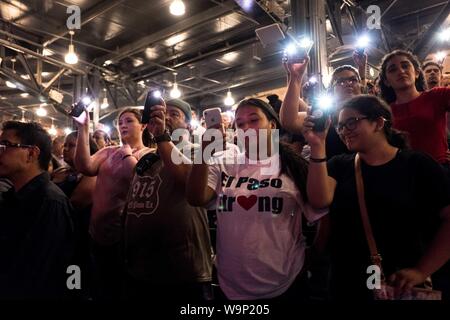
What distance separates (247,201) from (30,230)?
43.9 inches

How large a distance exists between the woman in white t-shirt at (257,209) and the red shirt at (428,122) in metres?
0.78

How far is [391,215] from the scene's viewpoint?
62.7 inches

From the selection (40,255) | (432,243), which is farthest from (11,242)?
(432,243)

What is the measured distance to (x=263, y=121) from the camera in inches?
74.6

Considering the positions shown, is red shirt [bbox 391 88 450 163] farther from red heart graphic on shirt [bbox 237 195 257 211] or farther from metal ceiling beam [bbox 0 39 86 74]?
metal ceiling beam [bbox 0 39 86 74]

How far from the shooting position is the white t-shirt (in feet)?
5.41

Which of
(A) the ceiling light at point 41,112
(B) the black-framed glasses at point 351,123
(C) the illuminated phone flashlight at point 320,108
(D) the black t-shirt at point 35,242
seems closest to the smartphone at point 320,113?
(C) the illuminated phone flashlight at point 320,108

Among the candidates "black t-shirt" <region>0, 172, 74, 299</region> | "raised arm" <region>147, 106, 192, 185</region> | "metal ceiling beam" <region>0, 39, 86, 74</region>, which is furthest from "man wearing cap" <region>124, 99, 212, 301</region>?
"metal ceiling beam" <region>0, 39, 86, 74</region>

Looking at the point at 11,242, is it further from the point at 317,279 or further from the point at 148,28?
the point at 148,28

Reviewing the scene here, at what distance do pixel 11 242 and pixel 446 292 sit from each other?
2179 millimetres

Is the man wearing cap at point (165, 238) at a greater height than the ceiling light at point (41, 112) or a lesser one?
lesser

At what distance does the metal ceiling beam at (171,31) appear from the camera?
6.03 m

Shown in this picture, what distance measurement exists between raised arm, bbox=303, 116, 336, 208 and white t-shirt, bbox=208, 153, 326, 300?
0.08 metres

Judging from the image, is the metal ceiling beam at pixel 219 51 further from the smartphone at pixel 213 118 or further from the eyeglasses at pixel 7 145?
the smartphone at pixel 213 118
